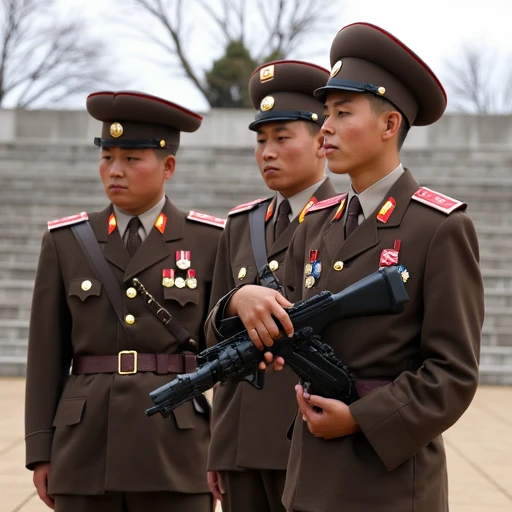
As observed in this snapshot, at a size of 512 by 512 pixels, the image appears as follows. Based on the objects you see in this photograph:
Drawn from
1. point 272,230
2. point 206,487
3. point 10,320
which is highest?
point 272,230

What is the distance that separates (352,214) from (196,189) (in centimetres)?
1243

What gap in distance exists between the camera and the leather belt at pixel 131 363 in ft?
12.2

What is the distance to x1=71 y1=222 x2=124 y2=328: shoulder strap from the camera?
377 centimetres

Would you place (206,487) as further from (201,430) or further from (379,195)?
(379,195)

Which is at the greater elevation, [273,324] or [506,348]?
[273,324]

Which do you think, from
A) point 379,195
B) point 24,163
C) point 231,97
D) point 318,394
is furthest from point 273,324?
point 231,97

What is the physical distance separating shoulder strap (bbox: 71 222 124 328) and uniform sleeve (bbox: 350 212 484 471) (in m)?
1.43

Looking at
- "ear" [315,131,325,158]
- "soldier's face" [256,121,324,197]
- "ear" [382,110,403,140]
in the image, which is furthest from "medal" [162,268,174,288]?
"ear" [382,110,403,140]

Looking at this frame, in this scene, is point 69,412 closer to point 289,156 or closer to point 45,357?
point 45,357

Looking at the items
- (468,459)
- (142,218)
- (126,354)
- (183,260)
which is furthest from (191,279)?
(468,459)

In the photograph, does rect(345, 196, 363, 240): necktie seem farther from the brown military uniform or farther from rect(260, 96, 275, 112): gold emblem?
rect(260, 96, 275, 112): gold emblem

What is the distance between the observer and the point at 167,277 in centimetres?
388

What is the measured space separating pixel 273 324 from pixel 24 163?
14092 millimetres

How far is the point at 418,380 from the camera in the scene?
8.36 ft
